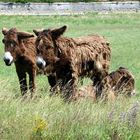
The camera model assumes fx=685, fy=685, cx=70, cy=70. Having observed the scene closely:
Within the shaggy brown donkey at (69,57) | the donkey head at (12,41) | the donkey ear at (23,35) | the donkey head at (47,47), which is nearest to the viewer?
the donkey head at (47,47)

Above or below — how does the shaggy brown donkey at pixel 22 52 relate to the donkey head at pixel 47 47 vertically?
below

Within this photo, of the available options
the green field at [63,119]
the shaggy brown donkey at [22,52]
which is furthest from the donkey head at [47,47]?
the shaggy brown donkey at [22,52]

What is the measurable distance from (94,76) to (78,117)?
457cm

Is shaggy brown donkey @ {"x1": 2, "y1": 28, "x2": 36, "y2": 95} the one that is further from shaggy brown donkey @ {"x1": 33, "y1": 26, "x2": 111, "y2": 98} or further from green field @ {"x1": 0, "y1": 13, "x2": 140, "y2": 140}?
green field @ {"x1": 0, "y1": 13, "x2": 140, "y2": 140}

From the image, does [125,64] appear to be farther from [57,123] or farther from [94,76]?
[57,123]

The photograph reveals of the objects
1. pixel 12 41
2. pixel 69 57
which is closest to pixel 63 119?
pixel 69 57

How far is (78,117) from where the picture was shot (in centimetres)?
990

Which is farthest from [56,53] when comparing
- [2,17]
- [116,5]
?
[116,5]

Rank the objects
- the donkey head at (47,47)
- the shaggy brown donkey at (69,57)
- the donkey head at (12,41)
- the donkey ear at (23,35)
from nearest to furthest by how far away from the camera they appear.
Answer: the donkey head at (47,47)
the shaggy brown donkey at (69,57)
the donkey head at (12,41)
the donkey ear at (23,35)

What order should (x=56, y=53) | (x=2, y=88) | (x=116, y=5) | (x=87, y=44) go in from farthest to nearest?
(x=116, y=5) < (x=87, y=44) < (x=56, y=53) < (x=2, y=88)

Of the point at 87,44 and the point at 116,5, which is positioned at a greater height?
the point at 87,44

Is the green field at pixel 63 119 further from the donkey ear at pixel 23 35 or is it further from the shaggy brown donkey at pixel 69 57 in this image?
the donkey ear at pixel 23 35

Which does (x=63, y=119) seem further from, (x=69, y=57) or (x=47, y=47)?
(x=69, y=57)

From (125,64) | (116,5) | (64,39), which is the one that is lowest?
(116,5)
